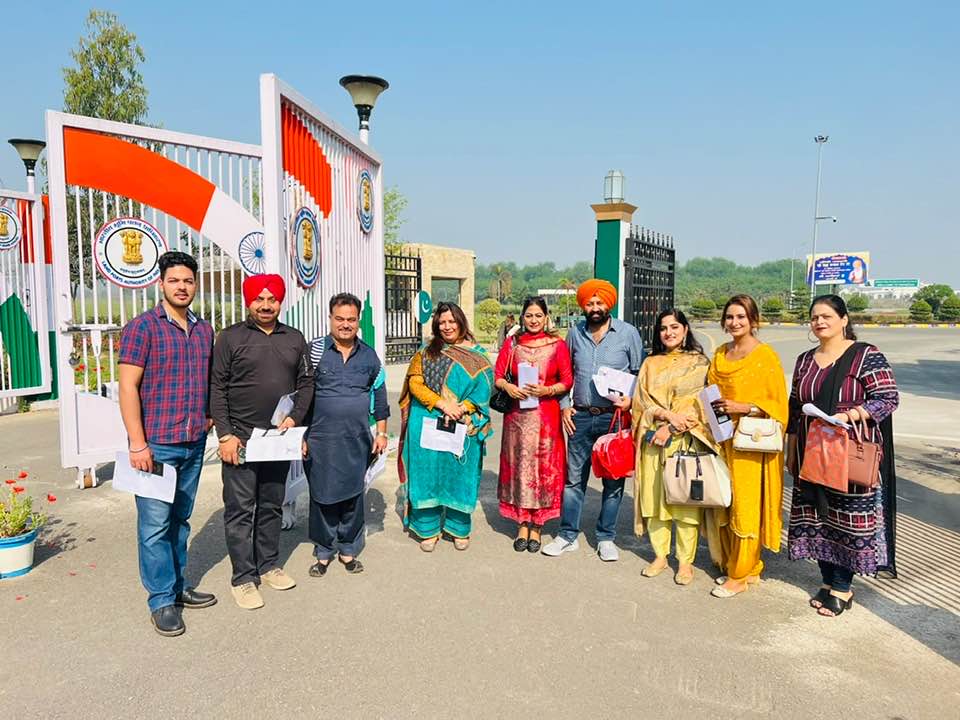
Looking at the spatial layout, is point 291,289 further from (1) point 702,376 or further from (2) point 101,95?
(2) point 101,95

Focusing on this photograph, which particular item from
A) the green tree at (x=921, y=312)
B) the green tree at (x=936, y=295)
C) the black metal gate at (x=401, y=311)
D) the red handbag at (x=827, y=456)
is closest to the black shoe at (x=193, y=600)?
the red handbag at (x=827, y=456)

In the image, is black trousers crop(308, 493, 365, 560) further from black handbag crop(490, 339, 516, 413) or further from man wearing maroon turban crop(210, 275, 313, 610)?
black handbag crop(490, 339, 516, 413)

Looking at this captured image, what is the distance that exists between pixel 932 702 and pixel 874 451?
108 cm

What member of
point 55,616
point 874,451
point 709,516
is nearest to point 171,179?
point 55,616

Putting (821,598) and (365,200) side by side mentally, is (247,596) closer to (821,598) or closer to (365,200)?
(821,598)

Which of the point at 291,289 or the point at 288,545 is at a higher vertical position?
the point at 291,289

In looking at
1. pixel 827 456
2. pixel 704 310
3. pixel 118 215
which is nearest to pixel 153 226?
pixel 118 215

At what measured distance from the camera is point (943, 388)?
12.5 m

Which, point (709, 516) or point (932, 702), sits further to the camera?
point (709, 516)

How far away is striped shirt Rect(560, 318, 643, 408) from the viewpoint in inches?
166

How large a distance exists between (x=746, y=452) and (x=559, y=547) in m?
1.35

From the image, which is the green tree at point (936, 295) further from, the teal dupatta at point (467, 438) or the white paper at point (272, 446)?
the white paper at point (272, 446)

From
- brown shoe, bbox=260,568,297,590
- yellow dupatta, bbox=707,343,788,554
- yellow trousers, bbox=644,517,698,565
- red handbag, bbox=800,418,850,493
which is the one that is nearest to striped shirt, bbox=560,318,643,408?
yellow dupatta, bbox=707,343,788,554

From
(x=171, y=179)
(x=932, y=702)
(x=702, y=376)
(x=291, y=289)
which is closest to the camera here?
(x=932, y=702)
